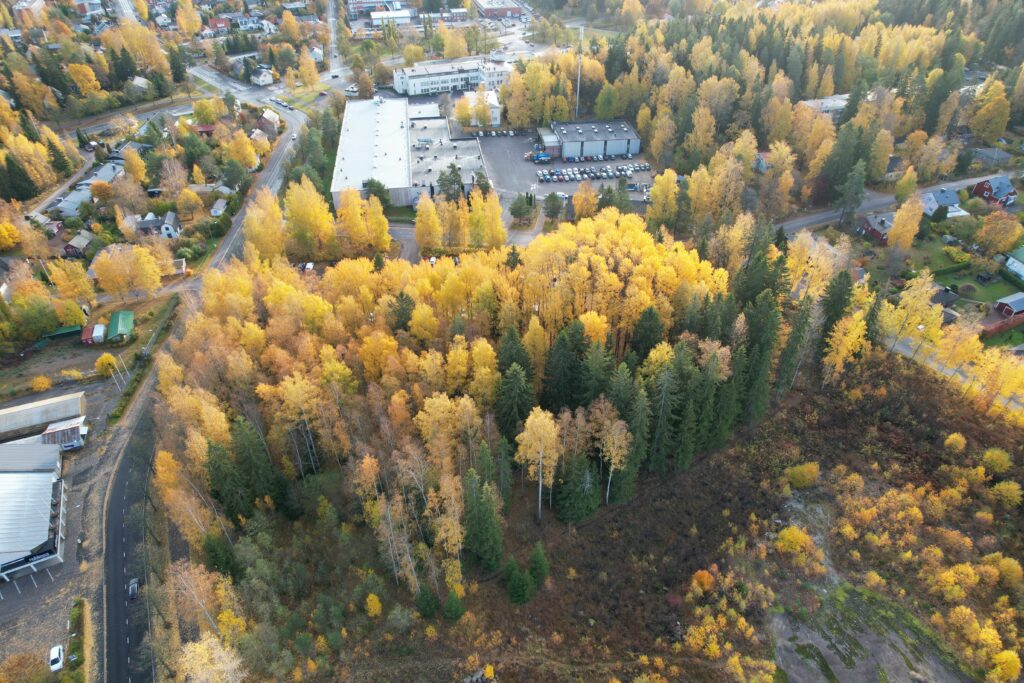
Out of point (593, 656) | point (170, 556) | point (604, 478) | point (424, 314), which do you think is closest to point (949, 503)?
point (604, 478)

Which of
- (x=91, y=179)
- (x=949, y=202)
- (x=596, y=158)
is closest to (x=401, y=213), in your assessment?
(x=596, y=158)

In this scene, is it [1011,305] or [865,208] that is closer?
[1011,305]

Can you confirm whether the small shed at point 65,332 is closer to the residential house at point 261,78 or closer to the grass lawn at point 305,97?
the grass lawn at point 305,97

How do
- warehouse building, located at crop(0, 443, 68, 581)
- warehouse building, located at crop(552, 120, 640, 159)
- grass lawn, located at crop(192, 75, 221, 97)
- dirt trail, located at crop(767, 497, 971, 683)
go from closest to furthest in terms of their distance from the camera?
dirt trail, located at crop(767, 497, 971, 683) < warehouse building, located at crop(0, 443, 68, 581) < warehouse building, located at crop(552, 120, 640, 159) < grass lawn, located at crop(192, 75, 221, 97)

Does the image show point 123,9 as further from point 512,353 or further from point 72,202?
point 512,353

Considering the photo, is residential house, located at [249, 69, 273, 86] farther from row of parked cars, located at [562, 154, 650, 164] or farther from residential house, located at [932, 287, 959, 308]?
residential house, located at [932, 287, 959, 308]

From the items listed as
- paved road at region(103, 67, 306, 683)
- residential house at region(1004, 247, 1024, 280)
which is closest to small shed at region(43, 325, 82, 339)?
paved road at region(103, 67, 306, 683)

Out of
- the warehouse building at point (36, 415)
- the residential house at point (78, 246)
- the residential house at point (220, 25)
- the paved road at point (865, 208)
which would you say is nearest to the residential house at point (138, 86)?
the residential house at point (220, 25)
